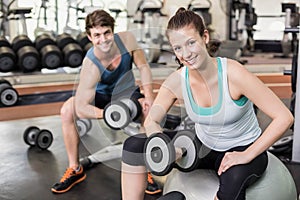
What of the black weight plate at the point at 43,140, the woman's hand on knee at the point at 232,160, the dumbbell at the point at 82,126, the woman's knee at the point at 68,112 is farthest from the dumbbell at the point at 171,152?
the black weight plate at the point at 43,140

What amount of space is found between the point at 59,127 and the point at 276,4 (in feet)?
17.8

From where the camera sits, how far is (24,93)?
4328 millimetres

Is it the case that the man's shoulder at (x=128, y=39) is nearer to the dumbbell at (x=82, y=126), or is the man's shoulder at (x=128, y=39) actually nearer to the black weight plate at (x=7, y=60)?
the dumbbell at (x=82, y=126)

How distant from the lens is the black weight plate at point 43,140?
2.71m

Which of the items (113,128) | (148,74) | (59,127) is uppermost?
(148,74)

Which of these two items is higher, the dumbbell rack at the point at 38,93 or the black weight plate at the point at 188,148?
the black weight plate at the point at 188,148

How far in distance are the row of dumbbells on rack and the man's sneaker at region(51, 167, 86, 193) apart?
2.20m

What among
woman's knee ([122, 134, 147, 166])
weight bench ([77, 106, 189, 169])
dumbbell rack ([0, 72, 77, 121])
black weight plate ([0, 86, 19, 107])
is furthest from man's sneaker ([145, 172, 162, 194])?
black weight plate ([0, 86, 19, 107])

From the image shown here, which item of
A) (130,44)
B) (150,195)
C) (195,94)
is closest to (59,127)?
(150,195)

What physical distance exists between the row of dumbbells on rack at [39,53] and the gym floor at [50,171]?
3.99 feet

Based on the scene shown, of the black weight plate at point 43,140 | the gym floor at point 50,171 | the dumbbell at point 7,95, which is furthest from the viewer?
the dumbbell at point 7,95

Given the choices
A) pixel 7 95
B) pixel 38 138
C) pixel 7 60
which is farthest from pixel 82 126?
pixel 7 60

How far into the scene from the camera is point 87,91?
174 centimetres

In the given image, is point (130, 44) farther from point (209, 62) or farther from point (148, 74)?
point (209, 62)
